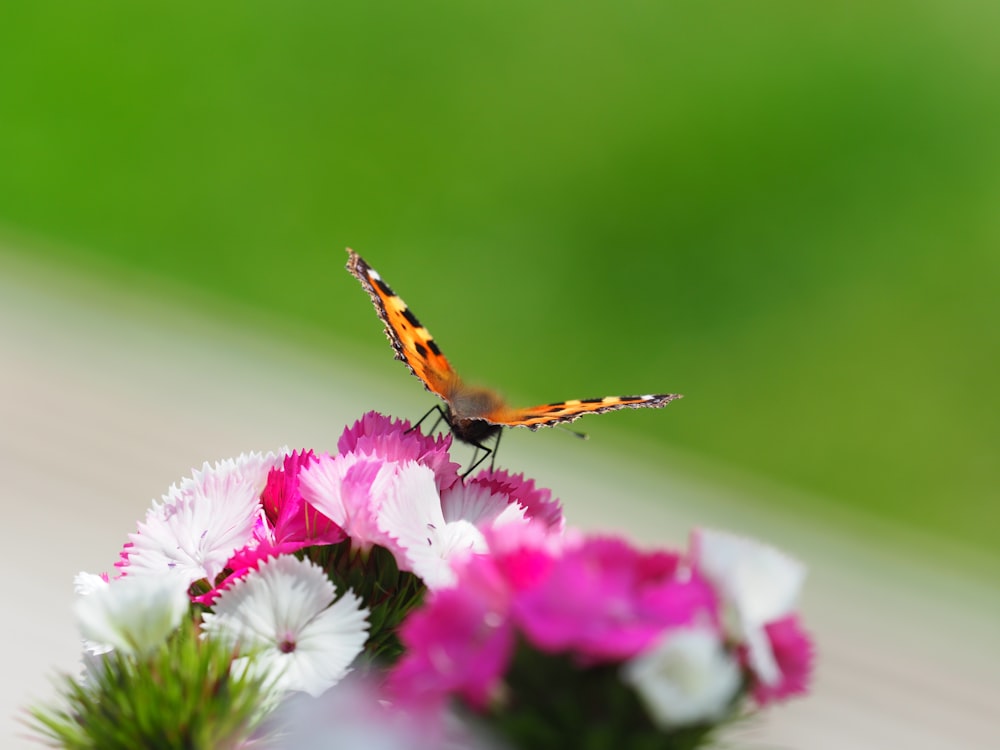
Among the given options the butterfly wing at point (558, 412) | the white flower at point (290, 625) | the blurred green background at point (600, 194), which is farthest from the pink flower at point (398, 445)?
the blurred green background at point (600, 194)

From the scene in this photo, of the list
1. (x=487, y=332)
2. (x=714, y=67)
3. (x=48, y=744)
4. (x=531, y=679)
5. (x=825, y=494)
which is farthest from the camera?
(x=714, y=67)

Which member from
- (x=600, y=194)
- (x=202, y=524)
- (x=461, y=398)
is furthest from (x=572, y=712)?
(x=600, y=194)

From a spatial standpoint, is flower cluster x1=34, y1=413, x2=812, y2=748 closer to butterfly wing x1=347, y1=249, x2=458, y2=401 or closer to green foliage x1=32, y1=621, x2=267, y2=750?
green foliage x1=32, y1=621, x2=267, y2=750

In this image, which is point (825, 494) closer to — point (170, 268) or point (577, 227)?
point (577, 227)

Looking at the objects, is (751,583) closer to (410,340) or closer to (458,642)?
(458,642)

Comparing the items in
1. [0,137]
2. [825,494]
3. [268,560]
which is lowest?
[268,560]

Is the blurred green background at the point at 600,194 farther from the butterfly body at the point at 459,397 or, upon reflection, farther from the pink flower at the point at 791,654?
the pink flower at the point at 791,654

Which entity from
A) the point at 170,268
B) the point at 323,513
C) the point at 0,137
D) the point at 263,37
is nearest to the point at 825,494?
the point at 170,268
